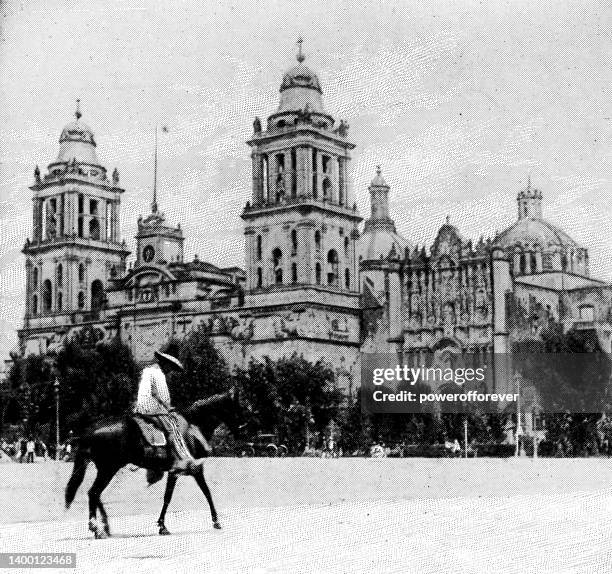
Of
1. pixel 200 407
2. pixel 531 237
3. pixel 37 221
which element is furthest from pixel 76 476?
pixel 531 237

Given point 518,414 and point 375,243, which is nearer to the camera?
point 518,414

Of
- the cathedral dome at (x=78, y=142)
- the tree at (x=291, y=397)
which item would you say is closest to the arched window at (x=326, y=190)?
the tree at (x=291, y=397)

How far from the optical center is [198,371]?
84.4 feet

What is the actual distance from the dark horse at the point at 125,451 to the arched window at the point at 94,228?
20634mm

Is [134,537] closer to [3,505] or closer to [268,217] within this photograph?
[3,505]

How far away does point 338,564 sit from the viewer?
9.65 metres

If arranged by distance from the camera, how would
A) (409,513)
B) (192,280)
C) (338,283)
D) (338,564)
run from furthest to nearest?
1. (338,283)
2. (192,280)
3. (409,513)
4. (338,564)

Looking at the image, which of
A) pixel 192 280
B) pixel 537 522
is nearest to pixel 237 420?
pixel 537 522

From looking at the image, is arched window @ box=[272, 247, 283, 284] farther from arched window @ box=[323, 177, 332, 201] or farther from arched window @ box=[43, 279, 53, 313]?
arched window @ box=[43, 279, 53, 313]

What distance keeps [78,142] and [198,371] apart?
264 inches

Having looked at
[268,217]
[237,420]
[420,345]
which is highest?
[268,217]

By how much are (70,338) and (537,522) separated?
22238mm

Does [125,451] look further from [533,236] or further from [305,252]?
[533,236]

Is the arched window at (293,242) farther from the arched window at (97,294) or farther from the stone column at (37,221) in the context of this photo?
the stone column at (37,221)
